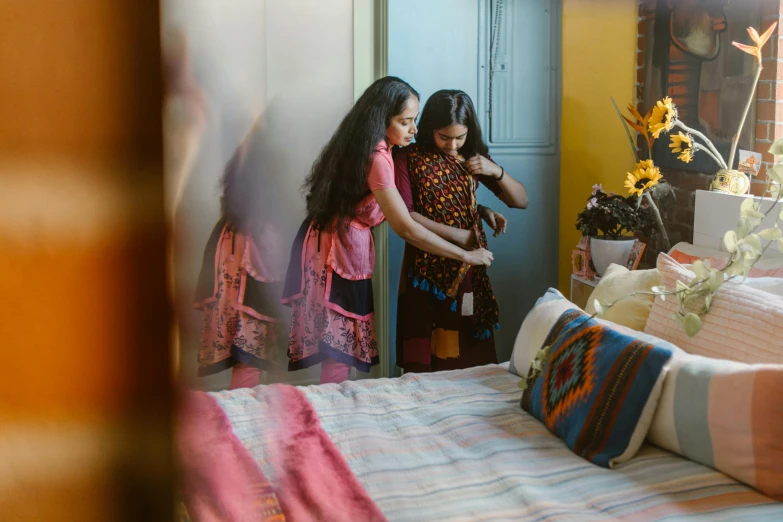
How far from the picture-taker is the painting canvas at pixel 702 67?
1.95 m

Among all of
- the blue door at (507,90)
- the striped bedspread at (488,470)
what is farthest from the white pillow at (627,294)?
the blue door at (507,90)

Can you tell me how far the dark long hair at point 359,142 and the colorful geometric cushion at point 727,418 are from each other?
0.67m

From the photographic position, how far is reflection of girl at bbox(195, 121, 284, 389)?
0.48 meters

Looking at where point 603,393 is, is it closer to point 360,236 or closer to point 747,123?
point 360,236

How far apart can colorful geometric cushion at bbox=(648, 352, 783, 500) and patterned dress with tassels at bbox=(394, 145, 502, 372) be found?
3.45 feet

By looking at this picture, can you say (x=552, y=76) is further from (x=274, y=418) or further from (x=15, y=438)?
(x=15, y=438)

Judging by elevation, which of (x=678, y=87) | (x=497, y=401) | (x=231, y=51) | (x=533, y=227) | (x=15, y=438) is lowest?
(x=497, y=401)

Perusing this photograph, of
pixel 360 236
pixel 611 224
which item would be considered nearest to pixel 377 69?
pixel 360 236

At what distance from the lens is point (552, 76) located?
8.24 ft

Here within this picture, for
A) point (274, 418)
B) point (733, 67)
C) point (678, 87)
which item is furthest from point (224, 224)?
point (678, 87)

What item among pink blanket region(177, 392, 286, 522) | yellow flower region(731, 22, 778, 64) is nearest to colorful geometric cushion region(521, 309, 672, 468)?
pink blanket region(177, 392, 286, 522)

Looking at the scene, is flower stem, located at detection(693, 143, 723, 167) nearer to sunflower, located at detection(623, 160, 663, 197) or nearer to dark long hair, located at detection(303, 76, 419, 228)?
sunflower, located at detection(623, 160, 663, 197)

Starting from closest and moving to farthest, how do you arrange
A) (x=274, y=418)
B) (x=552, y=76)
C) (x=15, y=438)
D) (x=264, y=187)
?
(x=15, y=438), (x=274, y=418), (x=264, y=187), (x=552, y=76)

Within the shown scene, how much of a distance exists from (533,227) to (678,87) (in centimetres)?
67
